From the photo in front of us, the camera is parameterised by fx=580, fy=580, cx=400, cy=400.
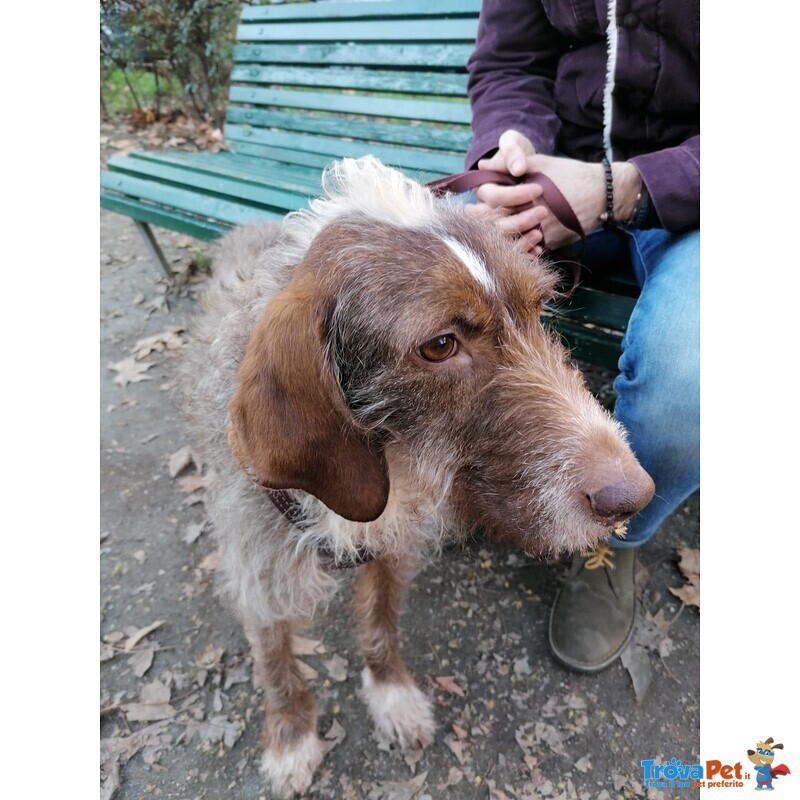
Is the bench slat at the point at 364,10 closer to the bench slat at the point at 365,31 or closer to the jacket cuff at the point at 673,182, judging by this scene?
the bench slat at the point at 365,31

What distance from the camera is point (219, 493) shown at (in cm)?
221

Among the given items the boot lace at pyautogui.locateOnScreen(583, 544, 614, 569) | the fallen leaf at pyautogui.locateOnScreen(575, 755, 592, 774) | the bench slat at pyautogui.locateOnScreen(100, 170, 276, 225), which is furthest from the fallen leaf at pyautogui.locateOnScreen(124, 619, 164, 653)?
the bench slat at pyautogui.locateOnScreen(100, 170, 276, 225)

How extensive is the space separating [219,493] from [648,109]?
2.33 metres

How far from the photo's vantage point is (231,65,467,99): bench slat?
4.01 meters

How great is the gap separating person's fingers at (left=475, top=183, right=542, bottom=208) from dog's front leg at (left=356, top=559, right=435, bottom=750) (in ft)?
4.95

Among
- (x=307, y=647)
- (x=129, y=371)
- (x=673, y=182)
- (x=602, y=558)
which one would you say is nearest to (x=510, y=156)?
(x=673, y=182)

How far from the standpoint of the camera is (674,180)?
2.16 m

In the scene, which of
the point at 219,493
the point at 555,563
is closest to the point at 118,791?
the point at 219,493

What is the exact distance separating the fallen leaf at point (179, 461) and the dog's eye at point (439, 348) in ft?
9.01

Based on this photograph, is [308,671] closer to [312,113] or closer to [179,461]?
[179,461]

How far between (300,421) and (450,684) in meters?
1.85

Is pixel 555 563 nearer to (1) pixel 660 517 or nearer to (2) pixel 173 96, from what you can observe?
(1) pixel 660 517

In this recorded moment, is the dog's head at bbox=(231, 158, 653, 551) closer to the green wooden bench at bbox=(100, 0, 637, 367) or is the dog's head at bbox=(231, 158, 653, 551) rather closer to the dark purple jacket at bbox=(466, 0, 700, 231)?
the dark purple jacket at bbox=(466, 0, 700, 231)

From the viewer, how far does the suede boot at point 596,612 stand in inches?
106
